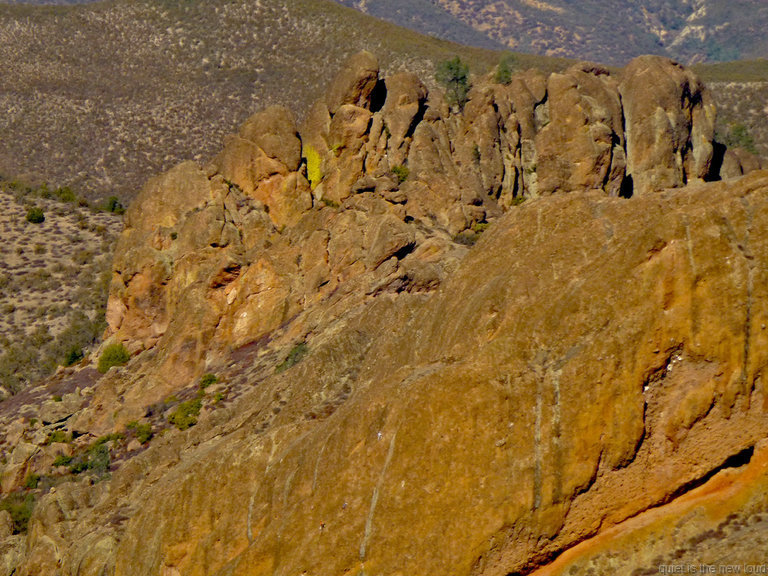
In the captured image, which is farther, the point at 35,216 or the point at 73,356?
the point at 35,216

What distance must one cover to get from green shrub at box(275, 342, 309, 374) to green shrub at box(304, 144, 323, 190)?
→ 19336 millimetres

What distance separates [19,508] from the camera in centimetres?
3934

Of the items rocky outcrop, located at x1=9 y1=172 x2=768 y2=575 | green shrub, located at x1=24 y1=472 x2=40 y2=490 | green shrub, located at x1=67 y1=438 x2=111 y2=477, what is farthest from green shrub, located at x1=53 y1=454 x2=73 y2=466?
rocky outcrop, located at x1=9 y1=172 x2=768 y2=575

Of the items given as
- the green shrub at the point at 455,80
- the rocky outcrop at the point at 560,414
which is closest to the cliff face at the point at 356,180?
the green shrub at the point at 455,80

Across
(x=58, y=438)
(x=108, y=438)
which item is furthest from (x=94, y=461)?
(x=58, y=438)

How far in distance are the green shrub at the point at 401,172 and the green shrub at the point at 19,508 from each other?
2716 cm

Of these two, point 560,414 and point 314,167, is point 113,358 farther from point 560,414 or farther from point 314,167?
point 560,414

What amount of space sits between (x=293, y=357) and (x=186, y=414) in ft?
20.5

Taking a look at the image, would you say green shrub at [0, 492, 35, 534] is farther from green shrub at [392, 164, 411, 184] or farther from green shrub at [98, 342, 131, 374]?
green shrub at [392, 164, 411, 184]

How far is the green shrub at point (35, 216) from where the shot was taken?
94312 mm

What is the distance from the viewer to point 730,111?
11719cm

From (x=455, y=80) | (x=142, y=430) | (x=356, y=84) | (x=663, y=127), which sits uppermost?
(x=663, y=127)

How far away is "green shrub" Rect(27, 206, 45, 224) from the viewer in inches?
3713

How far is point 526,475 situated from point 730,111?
369ft
